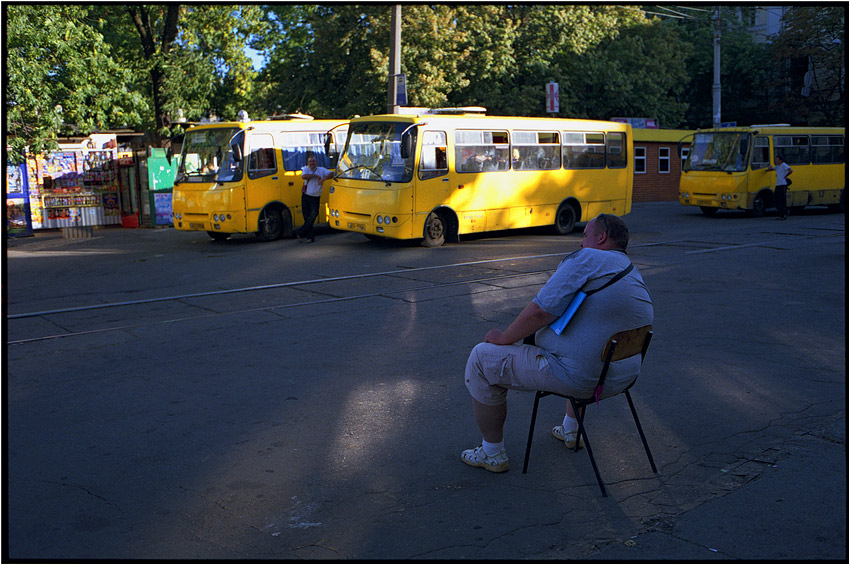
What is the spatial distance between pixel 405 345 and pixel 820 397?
3.40 metres

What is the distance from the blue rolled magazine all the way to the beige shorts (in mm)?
171

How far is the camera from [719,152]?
22453mm

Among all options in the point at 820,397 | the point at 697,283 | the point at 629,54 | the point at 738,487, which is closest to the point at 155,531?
the point at 738,487

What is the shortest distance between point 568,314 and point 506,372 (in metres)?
0.45

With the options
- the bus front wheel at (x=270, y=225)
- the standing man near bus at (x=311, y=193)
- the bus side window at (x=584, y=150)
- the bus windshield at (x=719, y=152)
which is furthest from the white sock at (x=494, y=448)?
the bus windshield at (x=719, y=152)

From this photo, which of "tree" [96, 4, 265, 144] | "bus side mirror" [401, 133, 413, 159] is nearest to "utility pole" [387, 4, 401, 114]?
"bus side mirror" [401, 133, 413, 159]

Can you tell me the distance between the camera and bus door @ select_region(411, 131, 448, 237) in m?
15.6

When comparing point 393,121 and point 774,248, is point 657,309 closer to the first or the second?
point 774,248

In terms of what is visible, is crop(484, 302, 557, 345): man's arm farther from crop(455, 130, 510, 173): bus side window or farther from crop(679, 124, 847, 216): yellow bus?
crop(679, 124, 847, 216): yellow bus

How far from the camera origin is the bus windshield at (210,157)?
16.8 metres

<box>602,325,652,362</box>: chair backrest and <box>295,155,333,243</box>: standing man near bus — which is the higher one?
<box>295,155,333,243</box>: standing man near bus

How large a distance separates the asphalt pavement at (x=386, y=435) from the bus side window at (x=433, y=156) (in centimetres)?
566

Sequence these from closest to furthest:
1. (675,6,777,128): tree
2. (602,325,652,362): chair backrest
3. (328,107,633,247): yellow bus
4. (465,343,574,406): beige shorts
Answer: (602,325,652,362): chair backrest, (465,343,574,406): beige shorts, (328,107,633,247): yellow bus, (675,6,777,128): tree

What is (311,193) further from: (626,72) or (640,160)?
(626,72)
